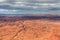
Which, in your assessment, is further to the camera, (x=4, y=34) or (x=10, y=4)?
(x=10, y=4)

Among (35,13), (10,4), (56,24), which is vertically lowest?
(56,24)

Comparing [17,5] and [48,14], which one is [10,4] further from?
[48,14]

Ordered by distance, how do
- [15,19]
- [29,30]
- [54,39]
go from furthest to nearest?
[15,19] < [29,30] < [54,39]

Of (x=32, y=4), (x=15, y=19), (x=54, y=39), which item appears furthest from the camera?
(x=32, y=4)

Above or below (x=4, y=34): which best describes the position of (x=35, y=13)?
above

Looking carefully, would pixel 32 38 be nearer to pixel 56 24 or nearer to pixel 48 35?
pixel 48 35

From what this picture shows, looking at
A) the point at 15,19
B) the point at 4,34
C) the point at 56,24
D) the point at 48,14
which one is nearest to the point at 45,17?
the point at 48,14
